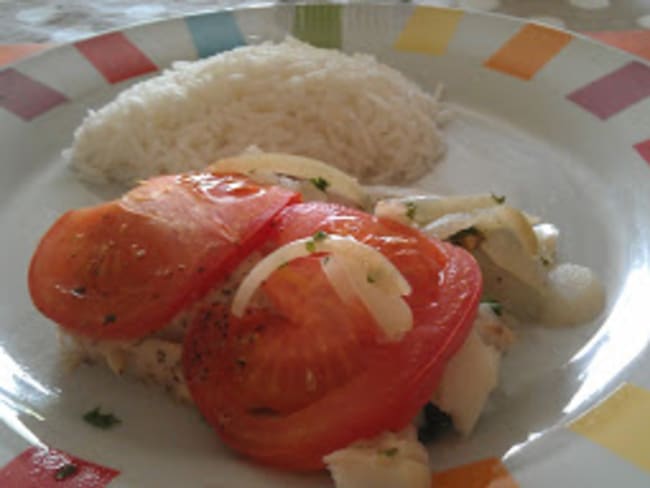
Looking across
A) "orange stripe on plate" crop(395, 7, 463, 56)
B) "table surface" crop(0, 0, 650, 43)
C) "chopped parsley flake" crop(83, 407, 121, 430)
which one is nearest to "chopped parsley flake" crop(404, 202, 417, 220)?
"chopped parsley flake" crop(83, 407, 121, 430)

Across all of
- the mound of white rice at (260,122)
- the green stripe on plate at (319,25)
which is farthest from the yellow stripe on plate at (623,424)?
the green stripe on plate at (319,25)

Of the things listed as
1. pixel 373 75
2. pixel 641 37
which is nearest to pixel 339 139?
pixel 373 75

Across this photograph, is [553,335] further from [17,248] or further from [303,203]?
[17,248]

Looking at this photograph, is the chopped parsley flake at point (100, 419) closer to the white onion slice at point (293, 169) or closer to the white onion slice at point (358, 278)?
the white onion slice at point (358, 278)

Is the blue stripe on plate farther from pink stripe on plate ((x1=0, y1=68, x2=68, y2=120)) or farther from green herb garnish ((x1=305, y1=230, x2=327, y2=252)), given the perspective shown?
green herb garnish ((x1=305, y1=230, x2=327, y2=252))

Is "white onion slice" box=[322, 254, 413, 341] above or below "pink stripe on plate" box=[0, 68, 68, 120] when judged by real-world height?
below

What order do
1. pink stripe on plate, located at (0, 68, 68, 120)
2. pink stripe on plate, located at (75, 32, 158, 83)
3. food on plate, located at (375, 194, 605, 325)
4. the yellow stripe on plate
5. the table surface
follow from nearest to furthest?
1. the yellow stripe on plate
2. food on plate, located at (375, 194, 605, 325)
3. pink stripe on plate, located at (0, 68, 68, 120)
4. pink stripe on plate, located at (75, 32, 158, 83)
5. the table surface
